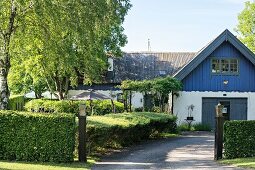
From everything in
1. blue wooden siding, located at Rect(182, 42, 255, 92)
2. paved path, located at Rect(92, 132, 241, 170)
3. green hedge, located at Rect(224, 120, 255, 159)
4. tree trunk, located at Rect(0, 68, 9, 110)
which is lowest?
paved path, located at Rect(92, 132, 241, 170)

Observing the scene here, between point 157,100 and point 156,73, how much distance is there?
36.6 feet

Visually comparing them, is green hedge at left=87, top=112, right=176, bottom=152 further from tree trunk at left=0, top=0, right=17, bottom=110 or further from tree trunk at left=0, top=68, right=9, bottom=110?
tree trunk at left=0, top=0, right=17, bottom=110

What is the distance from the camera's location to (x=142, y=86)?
32.0m

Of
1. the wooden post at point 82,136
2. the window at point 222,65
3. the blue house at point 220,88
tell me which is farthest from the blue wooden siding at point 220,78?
the wooden post at point 82,136

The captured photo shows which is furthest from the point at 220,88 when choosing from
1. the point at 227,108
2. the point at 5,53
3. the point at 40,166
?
the point at 40,166

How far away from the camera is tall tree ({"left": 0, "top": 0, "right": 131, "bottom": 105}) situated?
1695 centimetres

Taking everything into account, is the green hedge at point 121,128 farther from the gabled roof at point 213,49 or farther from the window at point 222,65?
the window at point 222,65

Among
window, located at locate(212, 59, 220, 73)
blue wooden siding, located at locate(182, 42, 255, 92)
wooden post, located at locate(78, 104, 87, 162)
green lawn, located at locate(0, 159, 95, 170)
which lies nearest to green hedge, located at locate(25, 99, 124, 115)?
blue wooden siding, located at locate(182, 42, 255, 92)

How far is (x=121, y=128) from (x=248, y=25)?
36891mm

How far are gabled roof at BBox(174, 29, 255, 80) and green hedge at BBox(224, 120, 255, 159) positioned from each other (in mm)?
16419

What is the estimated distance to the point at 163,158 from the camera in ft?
57.6

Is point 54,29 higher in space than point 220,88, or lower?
higher

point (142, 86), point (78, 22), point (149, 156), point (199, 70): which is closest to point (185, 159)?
point (149, 156)

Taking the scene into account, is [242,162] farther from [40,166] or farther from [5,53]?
[5,53]
